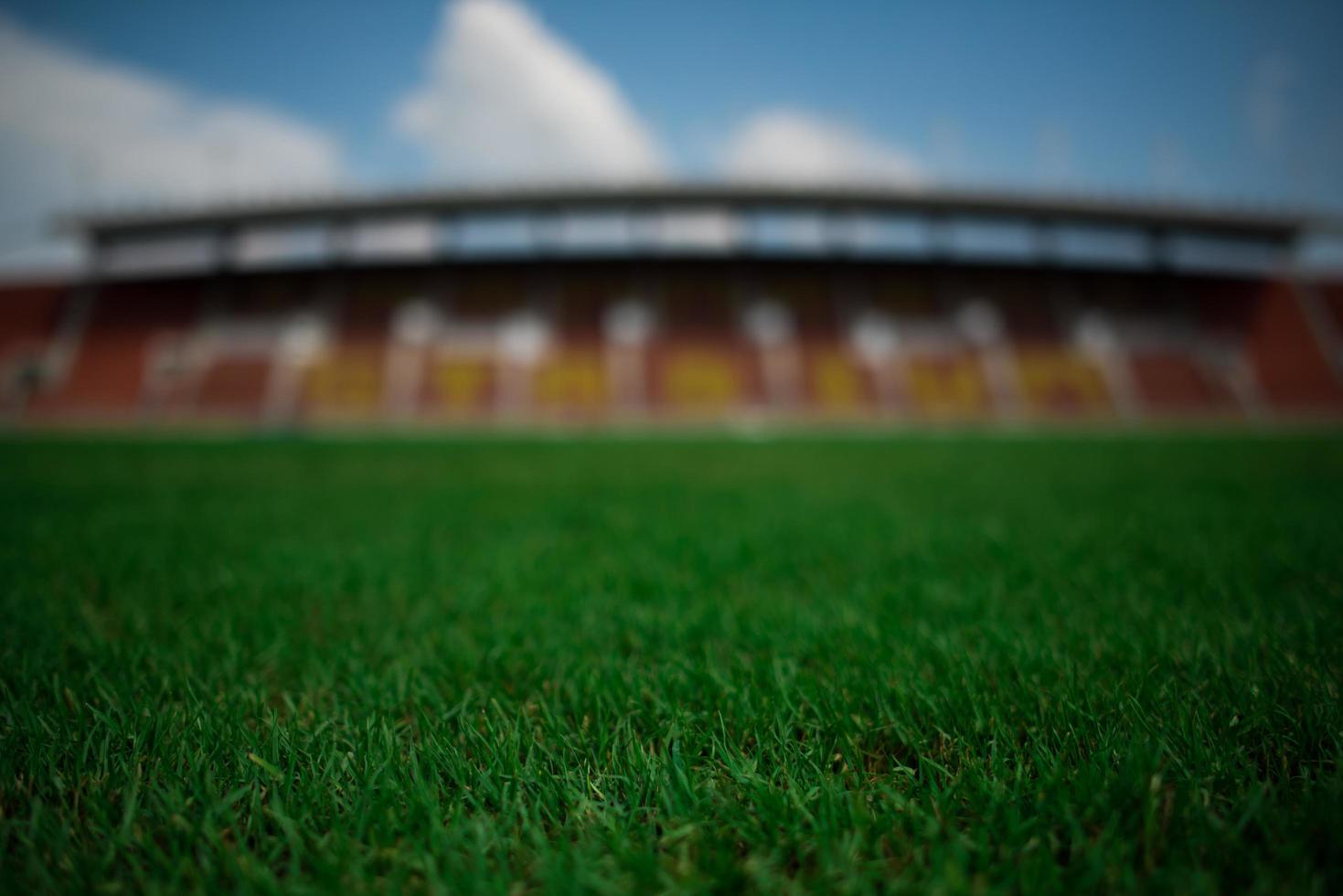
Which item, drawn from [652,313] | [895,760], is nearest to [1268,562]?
[895,760]

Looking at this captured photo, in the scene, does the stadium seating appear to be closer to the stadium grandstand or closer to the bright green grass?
the stadium grandstand

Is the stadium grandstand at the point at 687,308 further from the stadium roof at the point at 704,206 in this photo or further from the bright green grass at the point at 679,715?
the bright green grass at the point at 679,715

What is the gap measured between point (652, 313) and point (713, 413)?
5.37m

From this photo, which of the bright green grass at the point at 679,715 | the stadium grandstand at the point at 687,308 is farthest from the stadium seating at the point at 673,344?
the bright green grass at the point at 679,715

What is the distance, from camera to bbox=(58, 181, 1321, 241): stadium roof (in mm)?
22312

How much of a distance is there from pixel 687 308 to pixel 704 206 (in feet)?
13.9

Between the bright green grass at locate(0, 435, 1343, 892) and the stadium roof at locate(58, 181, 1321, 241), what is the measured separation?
900 inches

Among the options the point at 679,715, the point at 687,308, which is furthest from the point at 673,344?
the point at 679,715

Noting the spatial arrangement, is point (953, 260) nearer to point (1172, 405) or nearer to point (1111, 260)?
point (1111, 260)

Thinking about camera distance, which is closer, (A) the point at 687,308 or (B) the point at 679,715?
(B) the point at 679,715

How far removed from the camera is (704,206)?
22734mm

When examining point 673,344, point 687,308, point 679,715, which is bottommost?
point 679,715

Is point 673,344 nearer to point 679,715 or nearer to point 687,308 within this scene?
point 687,308

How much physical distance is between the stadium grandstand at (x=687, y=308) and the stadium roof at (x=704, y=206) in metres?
0.10
